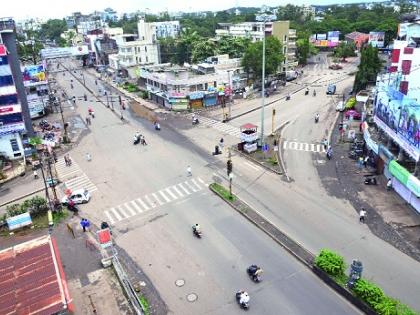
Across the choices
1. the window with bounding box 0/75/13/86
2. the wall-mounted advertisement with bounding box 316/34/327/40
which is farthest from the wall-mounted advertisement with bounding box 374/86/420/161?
the wall-mounted advertisement with bounding box 316/34/327/40

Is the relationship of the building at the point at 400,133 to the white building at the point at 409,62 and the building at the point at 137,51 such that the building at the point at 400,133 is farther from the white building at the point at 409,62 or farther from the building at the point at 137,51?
the building at the point at 137,51

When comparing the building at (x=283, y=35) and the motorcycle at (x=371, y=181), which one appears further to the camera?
the building at (x=283, y=35)

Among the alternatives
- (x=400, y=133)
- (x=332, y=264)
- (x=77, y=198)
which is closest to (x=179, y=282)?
(x=332, y=264)

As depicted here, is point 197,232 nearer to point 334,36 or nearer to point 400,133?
point 400,133

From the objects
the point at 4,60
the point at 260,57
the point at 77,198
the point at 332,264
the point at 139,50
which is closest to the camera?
the point at 332,264

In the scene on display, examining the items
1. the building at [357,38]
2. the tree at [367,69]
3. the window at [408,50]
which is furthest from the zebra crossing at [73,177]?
the building at [357,38]

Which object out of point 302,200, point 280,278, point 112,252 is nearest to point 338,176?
point 302,200
